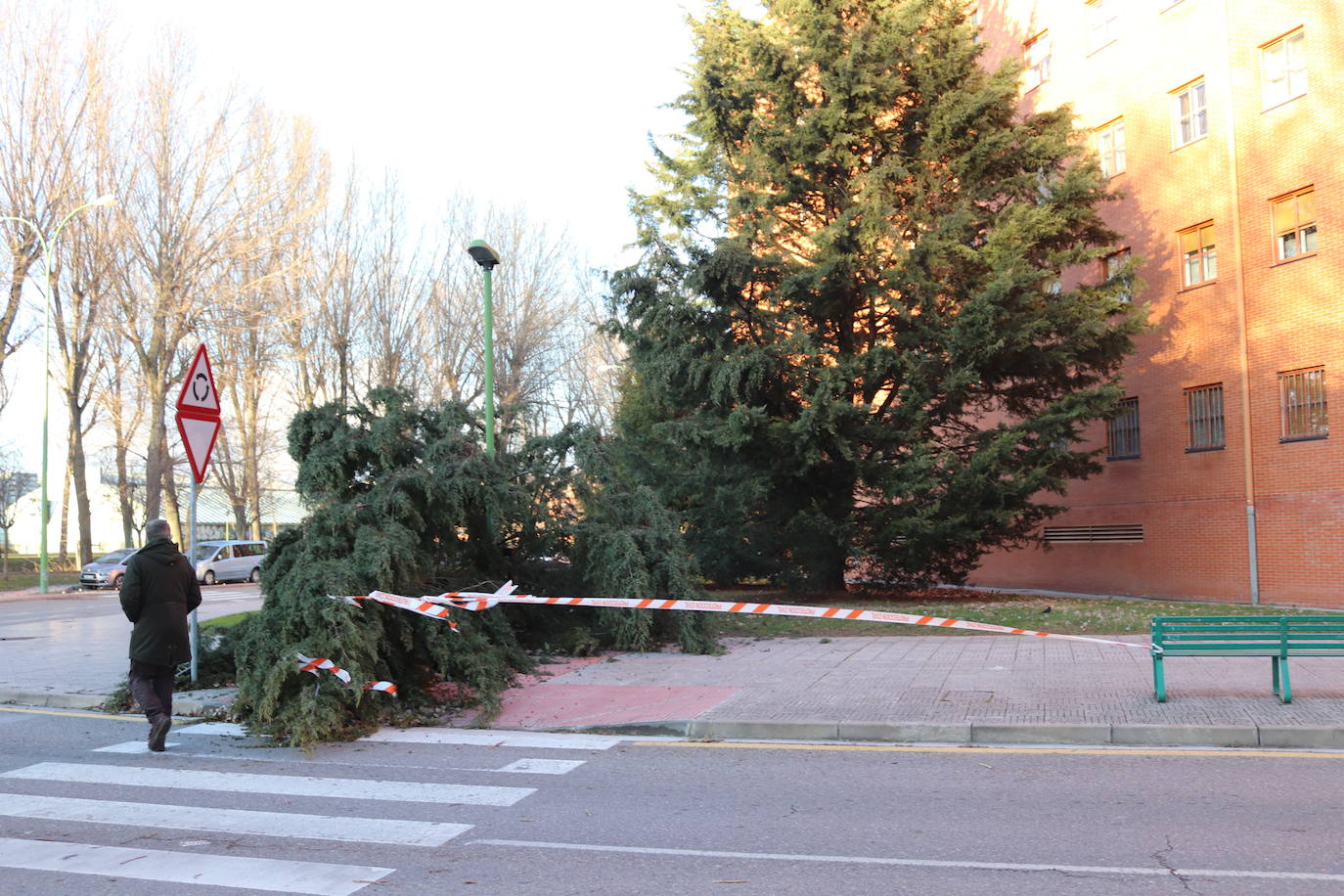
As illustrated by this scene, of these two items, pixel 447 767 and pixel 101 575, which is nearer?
pixel 447 767

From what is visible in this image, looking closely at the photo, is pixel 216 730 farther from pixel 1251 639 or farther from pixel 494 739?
pixel 1251 639

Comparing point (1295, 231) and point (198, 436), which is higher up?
point (1295, 231)

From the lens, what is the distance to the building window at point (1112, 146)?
2478 cm

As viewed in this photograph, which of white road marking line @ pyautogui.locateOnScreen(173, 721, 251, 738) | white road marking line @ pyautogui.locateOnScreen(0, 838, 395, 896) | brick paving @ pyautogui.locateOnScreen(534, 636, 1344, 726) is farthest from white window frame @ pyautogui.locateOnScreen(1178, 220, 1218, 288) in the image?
white road marking line @ pyautogui.locateOnScreen(0, 838, 395, 896)

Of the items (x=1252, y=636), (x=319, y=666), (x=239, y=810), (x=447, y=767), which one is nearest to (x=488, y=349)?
(x=319, y=666)

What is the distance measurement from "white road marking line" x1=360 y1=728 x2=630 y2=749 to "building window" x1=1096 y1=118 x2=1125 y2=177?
2176 centimetres

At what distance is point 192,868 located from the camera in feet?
17.0

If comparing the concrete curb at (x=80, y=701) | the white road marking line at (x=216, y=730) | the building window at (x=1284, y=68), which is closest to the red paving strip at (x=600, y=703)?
the white road marking line at (x=216, y=730)

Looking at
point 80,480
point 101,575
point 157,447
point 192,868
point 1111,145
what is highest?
point 1111,145

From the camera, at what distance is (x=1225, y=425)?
21.9 m

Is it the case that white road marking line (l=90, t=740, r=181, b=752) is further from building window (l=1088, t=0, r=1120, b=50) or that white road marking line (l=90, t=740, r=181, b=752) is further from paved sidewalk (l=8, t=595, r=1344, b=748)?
building window (l=1088, t=0, r=1120, b=50)

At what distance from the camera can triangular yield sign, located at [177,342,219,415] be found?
10414 mm

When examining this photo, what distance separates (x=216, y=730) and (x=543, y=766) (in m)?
3.41

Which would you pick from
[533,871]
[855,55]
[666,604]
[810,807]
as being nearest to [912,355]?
[855,55]
